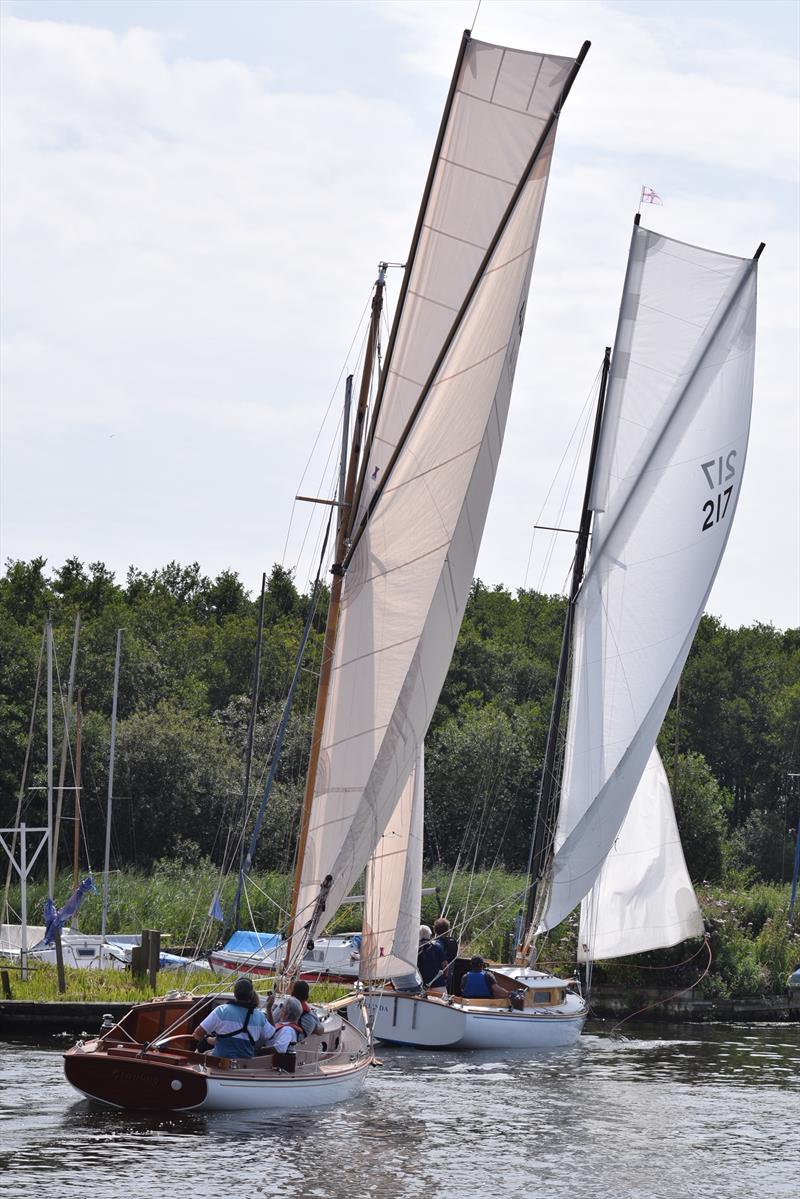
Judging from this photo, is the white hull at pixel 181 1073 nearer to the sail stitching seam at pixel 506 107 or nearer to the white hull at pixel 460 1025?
the white hull at pixel 460 1025

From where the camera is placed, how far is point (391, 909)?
3086 centimetres

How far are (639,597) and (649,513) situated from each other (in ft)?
6.83

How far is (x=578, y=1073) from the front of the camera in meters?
33.4

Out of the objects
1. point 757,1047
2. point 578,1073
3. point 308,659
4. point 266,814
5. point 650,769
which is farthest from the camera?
point 308,659

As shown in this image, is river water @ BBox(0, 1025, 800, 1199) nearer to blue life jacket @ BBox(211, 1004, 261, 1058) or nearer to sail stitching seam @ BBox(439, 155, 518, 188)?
blue life jacket @ BBox(211, 1004, 261, 1058)

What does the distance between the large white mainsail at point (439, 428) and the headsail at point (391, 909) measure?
5.13m

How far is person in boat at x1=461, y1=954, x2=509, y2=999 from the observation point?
121 feet

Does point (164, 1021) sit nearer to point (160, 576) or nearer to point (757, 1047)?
point (757, 1047)

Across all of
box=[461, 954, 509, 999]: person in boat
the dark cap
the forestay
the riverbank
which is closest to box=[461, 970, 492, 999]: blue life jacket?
box=[461, 954, 509, 999]: person in boat

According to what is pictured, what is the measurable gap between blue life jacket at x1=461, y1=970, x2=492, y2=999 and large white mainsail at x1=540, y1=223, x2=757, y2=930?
216cm

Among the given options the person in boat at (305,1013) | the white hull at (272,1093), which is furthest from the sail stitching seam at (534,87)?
the white hull at (272,1093)

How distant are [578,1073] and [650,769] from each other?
413 inches

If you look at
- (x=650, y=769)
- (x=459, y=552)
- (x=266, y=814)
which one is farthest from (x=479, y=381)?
(x=266, y=814)

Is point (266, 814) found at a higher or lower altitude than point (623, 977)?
higher
